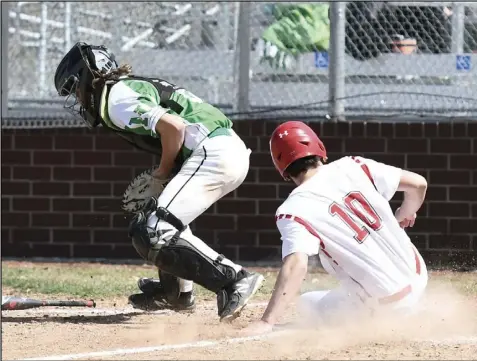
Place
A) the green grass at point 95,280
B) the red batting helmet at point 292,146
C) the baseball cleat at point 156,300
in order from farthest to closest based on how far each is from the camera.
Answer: the green grass at point 95,280 < the baseball cleat at point 156,300 < the red batting helmet at point 292,146

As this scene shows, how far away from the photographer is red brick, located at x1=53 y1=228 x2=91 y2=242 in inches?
408

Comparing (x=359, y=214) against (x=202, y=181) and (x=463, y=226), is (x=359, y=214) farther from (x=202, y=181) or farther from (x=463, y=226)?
(x=463, y=226)

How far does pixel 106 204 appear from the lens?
10297mm

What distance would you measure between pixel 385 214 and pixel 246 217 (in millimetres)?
4698

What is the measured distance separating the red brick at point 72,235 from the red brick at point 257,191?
1.59 meters

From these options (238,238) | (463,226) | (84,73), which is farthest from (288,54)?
(84,73)

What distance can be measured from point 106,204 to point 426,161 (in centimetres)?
312

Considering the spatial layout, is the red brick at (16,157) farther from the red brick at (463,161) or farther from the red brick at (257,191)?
the red brick at (463,161)

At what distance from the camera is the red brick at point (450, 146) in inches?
383

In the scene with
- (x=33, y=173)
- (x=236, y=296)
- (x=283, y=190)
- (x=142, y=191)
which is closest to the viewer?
(x=236, y=296)

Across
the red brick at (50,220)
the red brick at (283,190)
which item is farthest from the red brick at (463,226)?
the red brick at (50,220)

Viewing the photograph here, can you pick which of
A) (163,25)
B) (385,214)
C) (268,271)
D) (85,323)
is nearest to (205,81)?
(163,25)

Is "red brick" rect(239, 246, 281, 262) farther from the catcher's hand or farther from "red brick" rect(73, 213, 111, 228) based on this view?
the catcher's hand

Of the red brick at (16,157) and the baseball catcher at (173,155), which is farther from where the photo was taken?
the red brick at (16,157)
